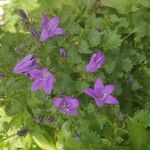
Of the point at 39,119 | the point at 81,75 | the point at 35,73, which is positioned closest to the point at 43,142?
the point at 39,119

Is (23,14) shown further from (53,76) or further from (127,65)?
(127,65)

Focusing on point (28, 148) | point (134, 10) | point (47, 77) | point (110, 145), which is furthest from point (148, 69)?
point (28, 148)

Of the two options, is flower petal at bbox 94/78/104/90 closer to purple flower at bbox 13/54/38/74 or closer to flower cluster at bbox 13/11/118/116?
flower cluster at bbox 13/11/118/116

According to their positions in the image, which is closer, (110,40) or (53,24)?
(53,24)

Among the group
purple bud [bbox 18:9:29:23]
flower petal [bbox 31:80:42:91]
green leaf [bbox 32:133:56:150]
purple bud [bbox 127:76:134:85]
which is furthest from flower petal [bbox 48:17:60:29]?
green leaf [bbox 32:133:56:150]

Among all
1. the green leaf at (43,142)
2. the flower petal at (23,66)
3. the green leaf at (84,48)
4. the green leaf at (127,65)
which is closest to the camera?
the flower petal at (23,66)

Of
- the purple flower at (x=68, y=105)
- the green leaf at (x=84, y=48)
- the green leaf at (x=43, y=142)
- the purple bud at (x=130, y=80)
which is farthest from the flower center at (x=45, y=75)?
the green leaf at (x=43, y=142)

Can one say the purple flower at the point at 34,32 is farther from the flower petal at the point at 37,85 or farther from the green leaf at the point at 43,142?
the green leaf at the point at 43,142
